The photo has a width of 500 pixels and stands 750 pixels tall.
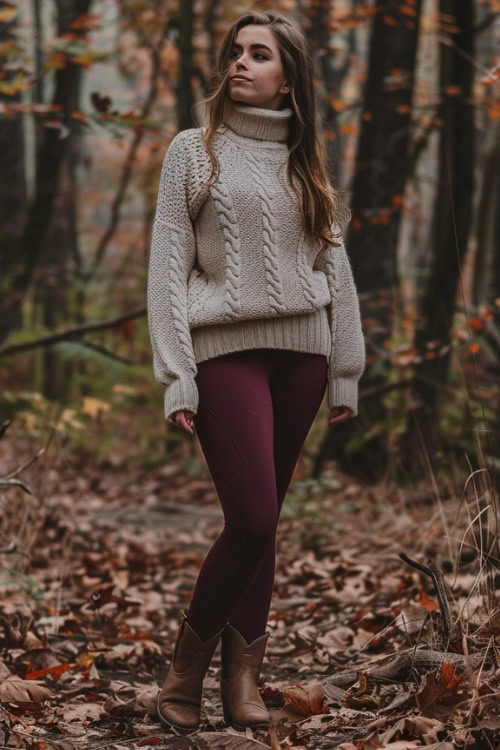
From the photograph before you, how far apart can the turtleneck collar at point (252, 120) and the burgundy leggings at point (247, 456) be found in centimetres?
73

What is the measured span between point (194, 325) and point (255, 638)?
3.46 ft

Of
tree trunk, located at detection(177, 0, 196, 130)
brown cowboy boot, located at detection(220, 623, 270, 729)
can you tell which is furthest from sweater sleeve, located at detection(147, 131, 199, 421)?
tree trunk, located at detection(177, 0, 196, 130)

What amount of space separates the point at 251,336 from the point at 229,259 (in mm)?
253

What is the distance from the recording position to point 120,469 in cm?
962

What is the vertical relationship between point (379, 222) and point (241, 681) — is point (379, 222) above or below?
above

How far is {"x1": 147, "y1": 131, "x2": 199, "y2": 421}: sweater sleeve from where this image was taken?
112 inches

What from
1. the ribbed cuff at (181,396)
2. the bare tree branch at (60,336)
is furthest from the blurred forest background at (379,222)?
the ribbed cuff at (181,396)

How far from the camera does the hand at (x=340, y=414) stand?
10.7ft

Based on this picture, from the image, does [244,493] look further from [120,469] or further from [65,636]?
[120,469]

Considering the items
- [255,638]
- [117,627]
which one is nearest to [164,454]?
[117,627]

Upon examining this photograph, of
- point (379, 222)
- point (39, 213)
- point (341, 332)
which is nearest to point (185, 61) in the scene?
point (39, 213)

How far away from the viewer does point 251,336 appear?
9.57ft

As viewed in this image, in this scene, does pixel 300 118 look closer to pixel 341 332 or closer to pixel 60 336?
pixel 341 332

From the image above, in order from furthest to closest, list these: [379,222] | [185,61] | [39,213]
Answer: [379,222] → [39,213] → [185,61]
